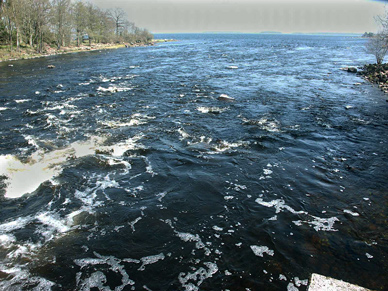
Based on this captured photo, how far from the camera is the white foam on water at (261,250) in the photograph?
5839 millimetres

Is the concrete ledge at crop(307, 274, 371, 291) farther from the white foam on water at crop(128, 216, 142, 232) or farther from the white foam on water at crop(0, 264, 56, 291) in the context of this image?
the white foam on water at crop(0, 264, 56, 291)

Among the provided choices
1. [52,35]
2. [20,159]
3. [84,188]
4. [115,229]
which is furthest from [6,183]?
[52,35]

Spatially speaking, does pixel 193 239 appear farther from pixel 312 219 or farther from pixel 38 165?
pixel 38 165

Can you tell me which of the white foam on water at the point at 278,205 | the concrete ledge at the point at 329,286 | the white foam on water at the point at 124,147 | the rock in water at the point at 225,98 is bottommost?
the white foam on water at the point at 278,205

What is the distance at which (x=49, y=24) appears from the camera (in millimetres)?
62500

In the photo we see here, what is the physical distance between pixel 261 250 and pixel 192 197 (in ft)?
9.32

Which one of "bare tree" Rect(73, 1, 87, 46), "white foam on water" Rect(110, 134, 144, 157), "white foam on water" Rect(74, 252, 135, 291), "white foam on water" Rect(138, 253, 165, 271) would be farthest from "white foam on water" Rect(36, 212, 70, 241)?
"bare tree" Rect(73, 1, 87, 46)

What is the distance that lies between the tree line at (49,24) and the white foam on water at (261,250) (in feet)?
206

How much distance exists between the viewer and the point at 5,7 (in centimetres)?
5078

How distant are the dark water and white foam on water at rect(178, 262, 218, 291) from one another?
28 mm

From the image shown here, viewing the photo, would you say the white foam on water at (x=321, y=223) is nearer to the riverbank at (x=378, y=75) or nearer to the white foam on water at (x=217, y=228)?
the white foam on water at (x=217, y=228)

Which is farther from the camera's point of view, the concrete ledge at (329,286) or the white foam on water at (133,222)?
the white foam on water at (133,222)

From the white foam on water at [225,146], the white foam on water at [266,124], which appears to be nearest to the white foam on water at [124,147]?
the white foam on water at [225,146]

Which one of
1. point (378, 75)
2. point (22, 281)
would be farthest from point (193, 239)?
point (378, 75)
